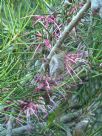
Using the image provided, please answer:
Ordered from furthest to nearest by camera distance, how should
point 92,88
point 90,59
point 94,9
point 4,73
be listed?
point 92,88, point 90,59, point 4,73, point 94,9

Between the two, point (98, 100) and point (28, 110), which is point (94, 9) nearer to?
point (28, 110)

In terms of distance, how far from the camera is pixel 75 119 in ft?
3.61

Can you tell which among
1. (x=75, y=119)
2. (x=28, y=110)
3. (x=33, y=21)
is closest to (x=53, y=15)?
(x=33, y=21)

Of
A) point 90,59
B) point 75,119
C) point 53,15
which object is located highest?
point 53,15

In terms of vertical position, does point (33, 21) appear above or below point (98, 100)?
above

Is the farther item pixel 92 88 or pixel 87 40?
pixel 92 88

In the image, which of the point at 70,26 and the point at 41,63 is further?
the point at 41,63

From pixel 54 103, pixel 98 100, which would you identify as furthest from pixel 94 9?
pixel 98 100

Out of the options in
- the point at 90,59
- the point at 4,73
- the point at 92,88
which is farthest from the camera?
the point at 92,88

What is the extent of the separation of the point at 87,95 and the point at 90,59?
18 centimetres

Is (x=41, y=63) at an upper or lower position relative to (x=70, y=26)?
lower

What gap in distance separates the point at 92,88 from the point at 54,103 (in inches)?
5.4

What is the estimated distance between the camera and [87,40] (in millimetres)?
865

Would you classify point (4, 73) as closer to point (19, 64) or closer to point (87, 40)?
point (19, 64)
